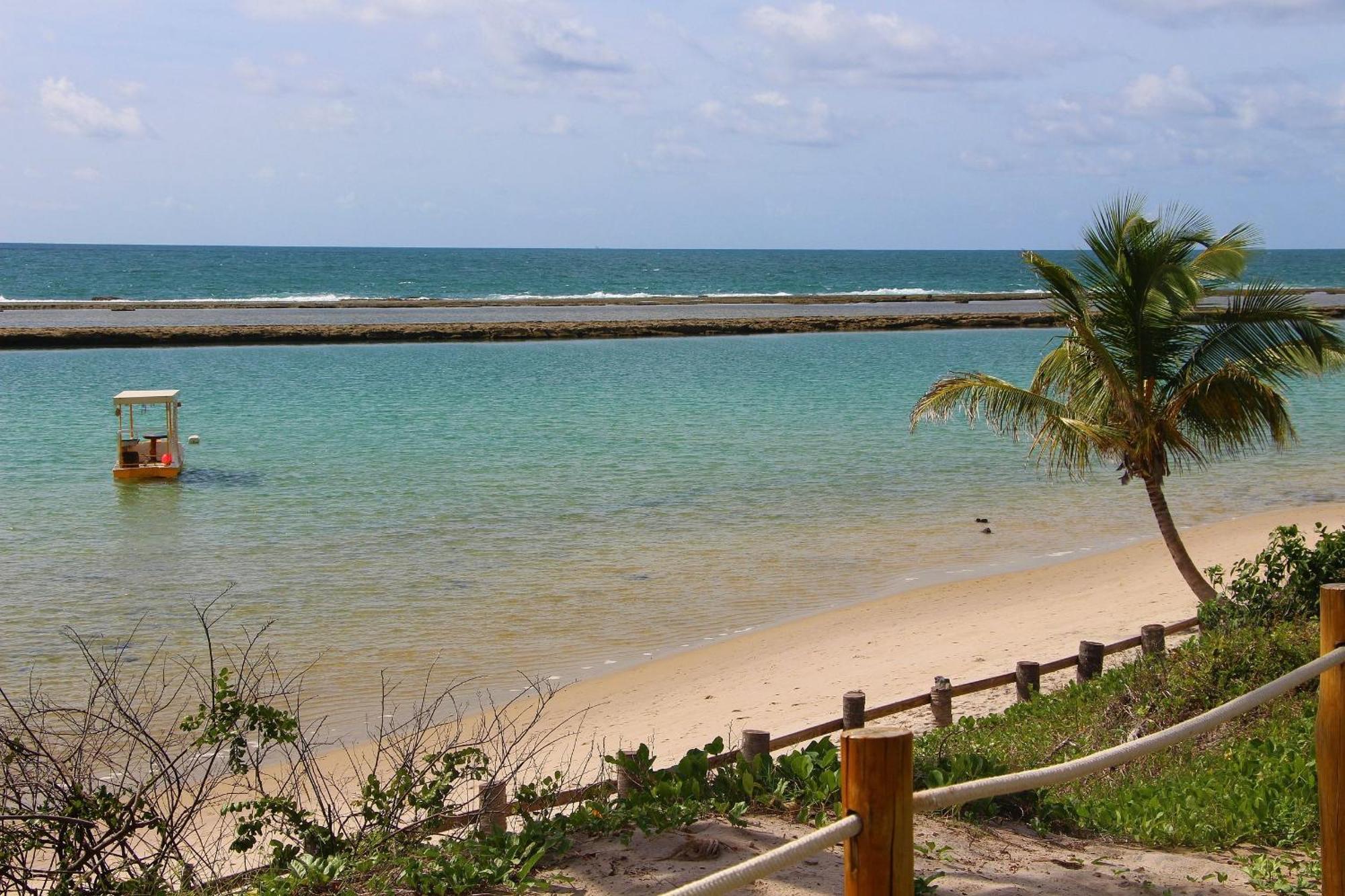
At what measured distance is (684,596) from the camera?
15.6 metres

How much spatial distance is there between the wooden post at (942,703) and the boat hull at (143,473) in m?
19.3

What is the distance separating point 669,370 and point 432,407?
1222cm

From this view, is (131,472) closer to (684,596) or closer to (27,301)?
(684,596)

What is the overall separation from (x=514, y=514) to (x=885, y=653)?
925 centimetres

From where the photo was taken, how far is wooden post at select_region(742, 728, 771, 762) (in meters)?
6.74

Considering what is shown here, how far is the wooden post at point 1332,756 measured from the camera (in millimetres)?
4602

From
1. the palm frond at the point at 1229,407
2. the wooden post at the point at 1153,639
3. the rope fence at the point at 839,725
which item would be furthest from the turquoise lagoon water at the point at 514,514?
the wooden post at the point at 1153,639

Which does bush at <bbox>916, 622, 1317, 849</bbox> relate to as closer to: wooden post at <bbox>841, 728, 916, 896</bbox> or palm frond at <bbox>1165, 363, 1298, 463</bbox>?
wooden post at <bbox>841, 728, 916, 896</bbox>

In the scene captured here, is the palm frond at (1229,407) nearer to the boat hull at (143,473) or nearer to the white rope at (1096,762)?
the white rope at (1096,762)

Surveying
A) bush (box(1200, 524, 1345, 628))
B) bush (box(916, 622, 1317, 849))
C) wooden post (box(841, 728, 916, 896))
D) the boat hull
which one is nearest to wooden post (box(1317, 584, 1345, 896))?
bush (box(916, 622, 1317, 849))

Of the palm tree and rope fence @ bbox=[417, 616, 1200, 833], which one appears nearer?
rope fence @ bbox=[417, 616, 1200, 833]

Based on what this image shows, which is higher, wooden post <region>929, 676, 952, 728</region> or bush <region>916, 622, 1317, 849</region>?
bush <region>916, 622, 1317, 849</region>

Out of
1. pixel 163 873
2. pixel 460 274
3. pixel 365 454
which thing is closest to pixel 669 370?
pixel 365 454

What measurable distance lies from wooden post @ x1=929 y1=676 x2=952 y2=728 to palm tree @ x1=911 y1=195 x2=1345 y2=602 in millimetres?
3896
